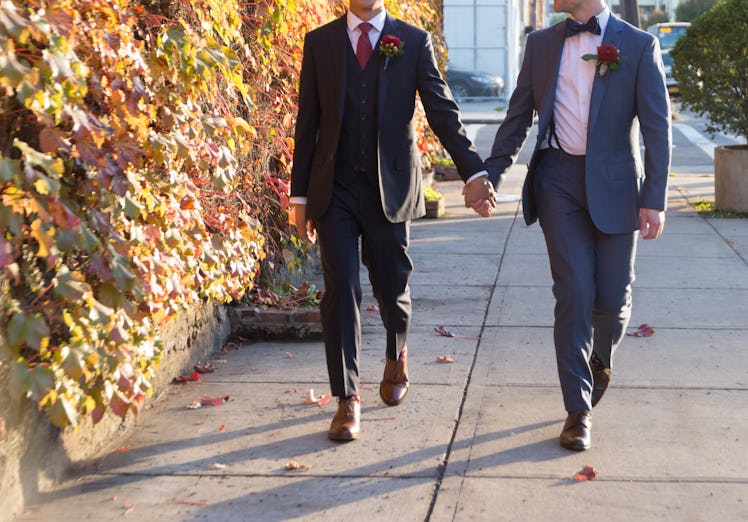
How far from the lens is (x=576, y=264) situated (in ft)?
16.3

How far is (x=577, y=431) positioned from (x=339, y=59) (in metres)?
1.87

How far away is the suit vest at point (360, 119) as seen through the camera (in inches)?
199

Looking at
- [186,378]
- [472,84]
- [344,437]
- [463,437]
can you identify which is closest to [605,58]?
[463,437]

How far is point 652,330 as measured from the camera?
6.80 metres

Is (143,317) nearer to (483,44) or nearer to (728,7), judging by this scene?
(728,7)

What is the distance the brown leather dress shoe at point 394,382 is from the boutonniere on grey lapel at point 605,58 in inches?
63.2

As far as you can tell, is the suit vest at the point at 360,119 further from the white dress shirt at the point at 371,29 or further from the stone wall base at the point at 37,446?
the stone wall base at the point at 37,446

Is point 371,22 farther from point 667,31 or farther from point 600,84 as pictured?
point 667,31

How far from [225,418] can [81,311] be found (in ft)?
4.74

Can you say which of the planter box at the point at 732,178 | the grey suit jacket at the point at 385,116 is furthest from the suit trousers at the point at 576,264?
the planter box at the point at 732,178

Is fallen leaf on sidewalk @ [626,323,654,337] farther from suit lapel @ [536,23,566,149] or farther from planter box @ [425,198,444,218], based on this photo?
planter box @ [425,198,444,218]

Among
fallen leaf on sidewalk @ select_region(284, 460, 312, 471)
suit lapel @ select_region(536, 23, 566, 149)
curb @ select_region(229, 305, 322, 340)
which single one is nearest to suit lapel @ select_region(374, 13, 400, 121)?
suit lapel @ select_region(536, 23, 566, 149)

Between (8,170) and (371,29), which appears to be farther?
(371,29)

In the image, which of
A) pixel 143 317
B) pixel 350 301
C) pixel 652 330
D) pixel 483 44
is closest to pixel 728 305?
pixel 652 330
